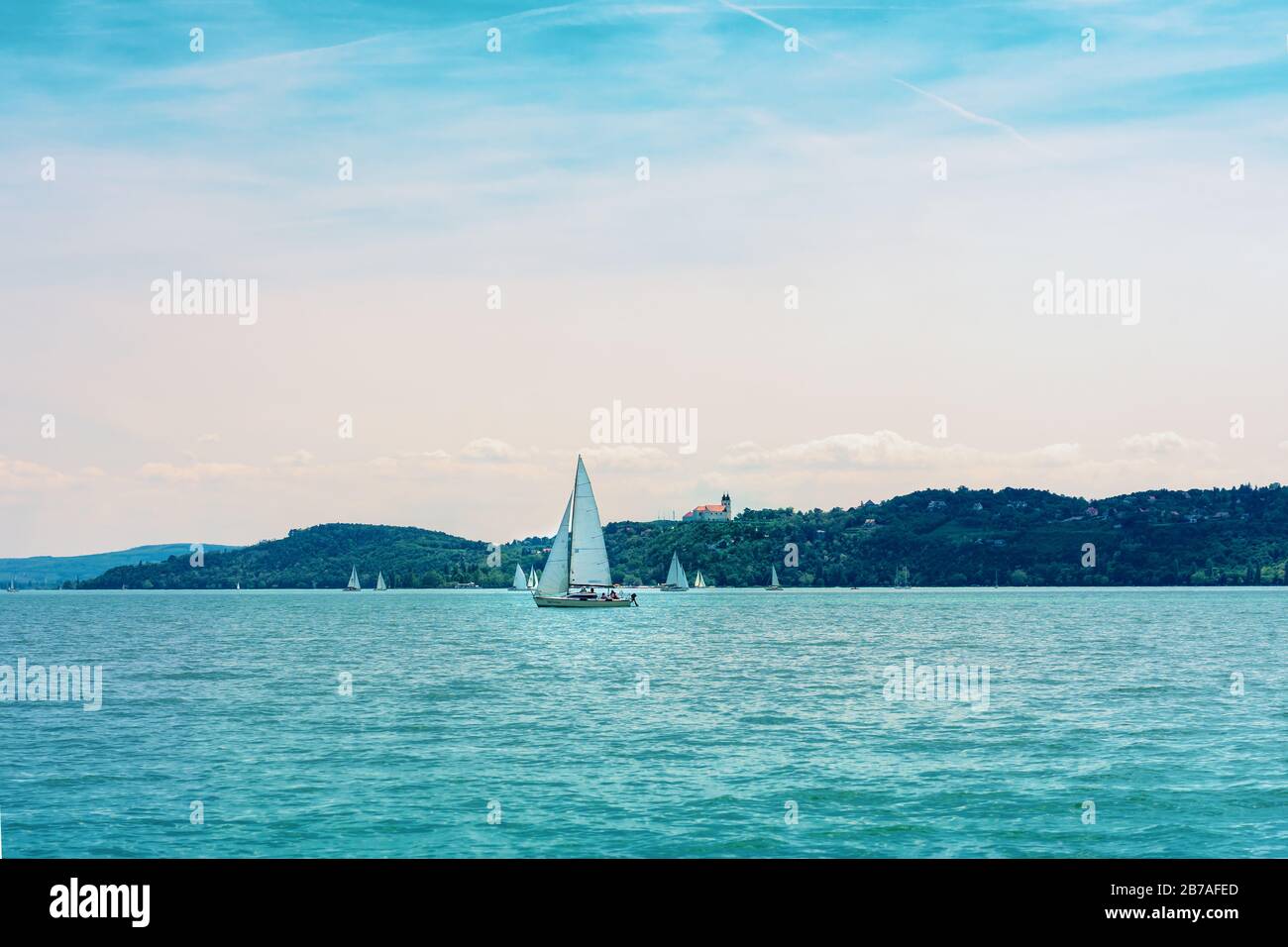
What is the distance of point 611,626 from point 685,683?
242 ft

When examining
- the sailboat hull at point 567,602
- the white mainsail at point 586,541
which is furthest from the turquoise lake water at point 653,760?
the sailboat hull at point 567,602

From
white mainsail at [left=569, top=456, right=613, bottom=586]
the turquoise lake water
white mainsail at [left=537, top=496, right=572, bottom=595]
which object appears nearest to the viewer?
the turquoise lake water

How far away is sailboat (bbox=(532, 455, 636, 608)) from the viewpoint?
140m

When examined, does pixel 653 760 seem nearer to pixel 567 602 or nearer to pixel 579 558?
pixel 579 558

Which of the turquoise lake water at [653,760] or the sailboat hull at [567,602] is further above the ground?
the turquoise lake water at [653,760]

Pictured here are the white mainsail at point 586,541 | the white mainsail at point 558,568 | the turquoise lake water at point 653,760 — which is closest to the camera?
the turquoise lake water at point 653,760

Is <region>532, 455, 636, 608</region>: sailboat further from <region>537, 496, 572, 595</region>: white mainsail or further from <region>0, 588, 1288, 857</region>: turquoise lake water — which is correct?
<region>0, 588, 1288, 857</region>: turquoise lake water

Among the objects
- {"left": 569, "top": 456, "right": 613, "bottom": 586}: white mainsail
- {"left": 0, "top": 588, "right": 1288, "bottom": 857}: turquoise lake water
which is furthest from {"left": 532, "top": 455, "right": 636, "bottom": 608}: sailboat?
{"left": 0, "top": 588, "right": 1288, "bottom": 857}: turquoise lake water

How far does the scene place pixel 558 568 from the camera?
501 feet

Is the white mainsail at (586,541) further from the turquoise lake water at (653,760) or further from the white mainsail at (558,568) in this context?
the turquoise lake water at (653,760)

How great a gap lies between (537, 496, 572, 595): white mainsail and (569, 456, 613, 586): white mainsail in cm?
106

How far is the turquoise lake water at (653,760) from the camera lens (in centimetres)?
2730

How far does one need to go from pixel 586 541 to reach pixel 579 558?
314 centimetres

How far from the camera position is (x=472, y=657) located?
8969 centimetres
